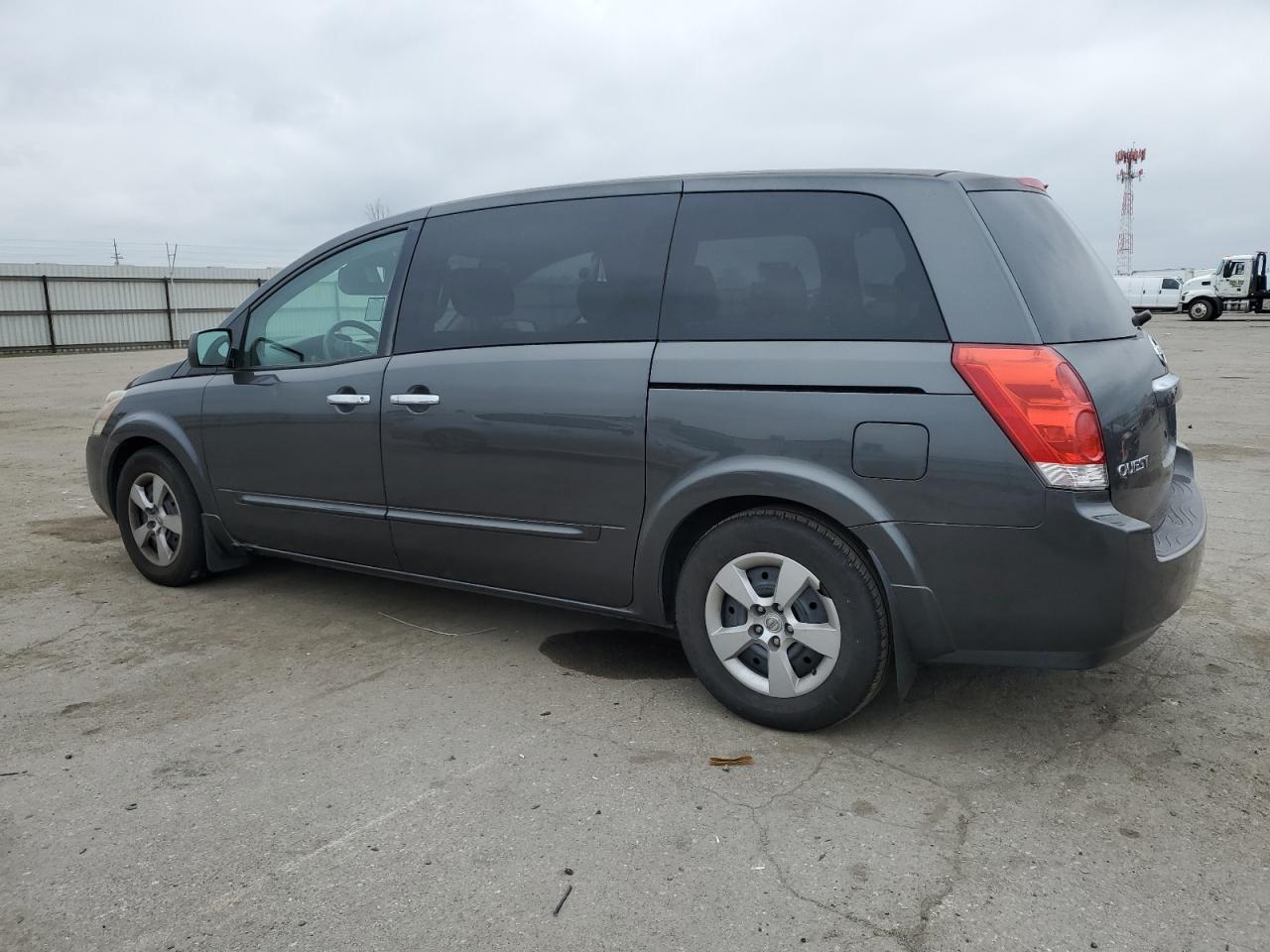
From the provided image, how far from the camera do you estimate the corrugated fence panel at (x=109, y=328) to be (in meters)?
30.5

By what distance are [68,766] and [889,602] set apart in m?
2.54

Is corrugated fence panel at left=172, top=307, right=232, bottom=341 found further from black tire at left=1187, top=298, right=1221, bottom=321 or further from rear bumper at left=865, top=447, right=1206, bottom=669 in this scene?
black tire at left=1187, top=298, right=1221, bottom=321

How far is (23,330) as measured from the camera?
29.4 m

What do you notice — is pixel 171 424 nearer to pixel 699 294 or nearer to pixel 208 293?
pixel 699 294

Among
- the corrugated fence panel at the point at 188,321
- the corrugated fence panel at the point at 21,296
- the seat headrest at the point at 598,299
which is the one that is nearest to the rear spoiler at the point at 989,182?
the seat headrest at the point at 598,299

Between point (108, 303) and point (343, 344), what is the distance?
31306 mm

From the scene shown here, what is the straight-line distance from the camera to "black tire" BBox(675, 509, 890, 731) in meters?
3.09

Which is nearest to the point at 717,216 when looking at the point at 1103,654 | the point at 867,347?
the point at 867,347

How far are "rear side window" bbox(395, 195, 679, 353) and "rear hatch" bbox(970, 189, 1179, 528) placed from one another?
3.69 feet

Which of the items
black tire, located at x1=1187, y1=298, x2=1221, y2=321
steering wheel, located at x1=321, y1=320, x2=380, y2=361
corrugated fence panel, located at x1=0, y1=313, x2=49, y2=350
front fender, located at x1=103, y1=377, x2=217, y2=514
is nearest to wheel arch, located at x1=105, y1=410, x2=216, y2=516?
front fender, located at x1=103, y1=377, x2=217, y2=514

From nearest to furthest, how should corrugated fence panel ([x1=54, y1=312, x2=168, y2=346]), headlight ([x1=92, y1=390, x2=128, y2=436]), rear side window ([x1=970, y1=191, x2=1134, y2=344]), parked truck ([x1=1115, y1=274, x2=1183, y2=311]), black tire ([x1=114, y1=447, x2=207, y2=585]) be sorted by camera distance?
rear side window ([x1=970, y1=191, x2=1134, y2=344]), black tire ([x1=114, y1=447, x2=207, y2=585]), headlight ([x1=92, y1=390, x2=128, y2=436]), corrugated fence panel ([x1=54, y1=312, x2=168, y2=346]), parked truck ([x1=1115, y1=274, x2=1183, y2=311])

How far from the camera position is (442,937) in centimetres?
230

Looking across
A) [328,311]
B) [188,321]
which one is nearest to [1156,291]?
[188,321]

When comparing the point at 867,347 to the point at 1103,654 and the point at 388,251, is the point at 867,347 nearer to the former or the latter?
the point at 1103,654
